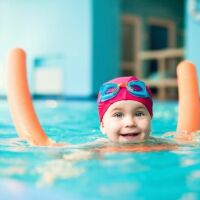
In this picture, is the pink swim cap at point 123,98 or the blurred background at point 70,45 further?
the blurred background at point 70,45

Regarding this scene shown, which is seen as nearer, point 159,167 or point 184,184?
point 184,184

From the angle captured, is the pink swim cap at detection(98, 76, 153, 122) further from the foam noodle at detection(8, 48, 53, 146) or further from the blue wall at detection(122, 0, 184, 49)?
the blue wall at detection(122, 0, 184, 49)

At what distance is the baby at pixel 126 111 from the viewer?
2.68 m

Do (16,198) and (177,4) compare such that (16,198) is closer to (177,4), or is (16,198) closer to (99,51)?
(99,51)

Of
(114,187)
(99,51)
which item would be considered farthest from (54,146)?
(99,51)

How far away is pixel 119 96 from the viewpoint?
2.76 meters

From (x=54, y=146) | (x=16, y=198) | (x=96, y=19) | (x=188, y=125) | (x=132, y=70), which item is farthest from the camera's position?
(x=132, y=70)

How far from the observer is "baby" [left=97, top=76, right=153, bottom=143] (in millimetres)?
2680

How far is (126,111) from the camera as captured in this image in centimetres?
271

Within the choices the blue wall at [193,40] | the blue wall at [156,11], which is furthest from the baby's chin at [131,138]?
the blue wall at [156,11]

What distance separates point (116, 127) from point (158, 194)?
39.4 inches

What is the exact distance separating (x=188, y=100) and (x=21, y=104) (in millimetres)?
1286

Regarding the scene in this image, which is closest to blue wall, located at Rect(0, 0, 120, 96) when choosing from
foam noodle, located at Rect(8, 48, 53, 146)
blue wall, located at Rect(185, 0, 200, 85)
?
blue wall, located at Rect(185, 0, 200, 85)

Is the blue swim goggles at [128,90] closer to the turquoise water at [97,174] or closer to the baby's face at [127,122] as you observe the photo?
the baby's face at [127,122]
